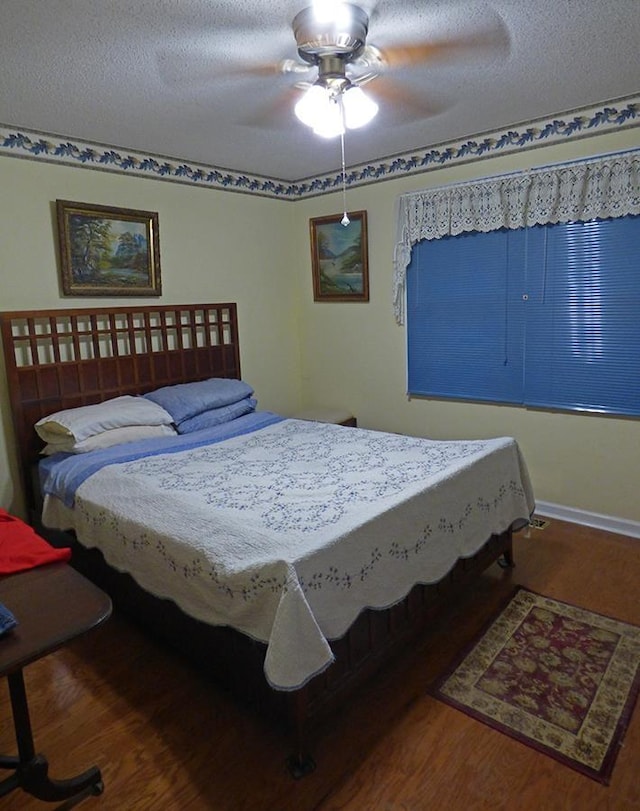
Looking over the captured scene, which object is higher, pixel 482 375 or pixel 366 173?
pixel 366 173

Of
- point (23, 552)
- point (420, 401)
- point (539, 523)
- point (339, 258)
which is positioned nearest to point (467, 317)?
point (420, 401)

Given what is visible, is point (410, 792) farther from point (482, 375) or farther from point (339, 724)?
point (482, 375)

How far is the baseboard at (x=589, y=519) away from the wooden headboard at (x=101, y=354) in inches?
94.3

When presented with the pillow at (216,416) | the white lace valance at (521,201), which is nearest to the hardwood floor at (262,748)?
the pillow at (216,416)

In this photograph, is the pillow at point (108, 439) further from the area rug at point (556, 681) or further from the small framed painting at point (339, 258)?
the area rug at point (556, 681)

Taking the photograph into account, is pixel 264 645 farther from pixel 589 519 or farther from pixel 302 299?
pixel 302 299

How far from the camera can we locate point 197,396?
3363 mm

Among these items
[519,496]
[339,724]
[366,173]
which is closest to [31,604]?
[339,724]

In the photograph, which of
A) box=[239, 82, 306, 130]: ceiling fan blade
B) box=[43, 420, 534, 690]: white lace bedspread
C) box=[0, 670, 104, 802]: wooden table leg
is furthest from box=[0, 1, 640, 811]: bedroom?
box=[0, 670, 104, 802]: wooden table leg

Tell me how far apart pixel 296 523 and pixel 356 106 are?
175cm

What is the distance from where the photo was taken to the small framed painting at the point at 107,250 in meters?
3.06

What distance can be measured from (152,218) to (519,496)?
2.81 m

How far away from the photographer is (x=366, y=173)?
152 inches

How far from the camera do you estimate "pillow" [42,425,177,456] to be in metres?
2.77
